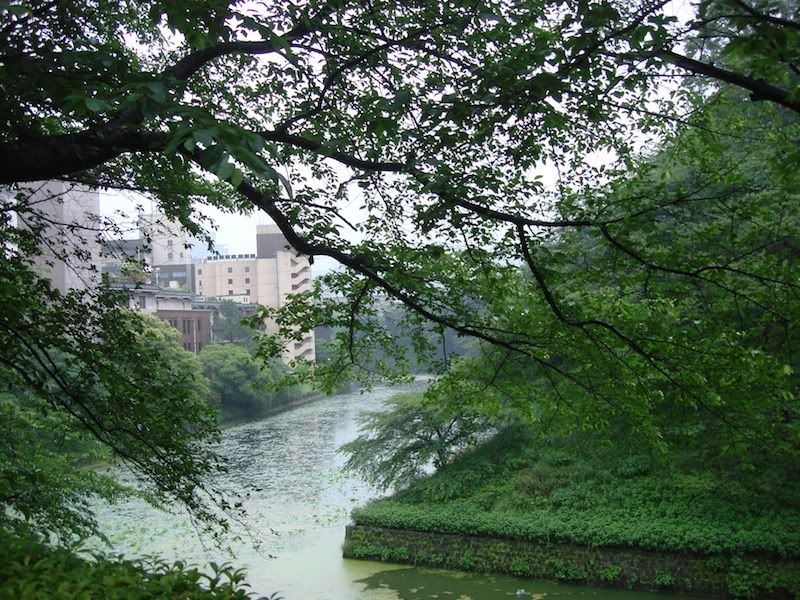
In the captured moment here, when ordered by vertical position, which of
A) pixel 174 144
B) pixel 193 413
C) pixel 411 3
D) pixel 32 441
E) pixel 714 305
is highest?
pixel 411 3

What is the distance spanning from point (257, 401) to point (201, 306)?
896 centimetres

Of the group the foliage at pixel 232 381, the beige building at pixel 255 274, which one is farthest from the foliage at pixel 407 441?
the beige building at pixel 255 274

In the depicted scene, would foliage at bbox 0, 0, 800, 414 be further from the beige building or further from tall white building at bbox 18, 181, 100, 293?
the beige building

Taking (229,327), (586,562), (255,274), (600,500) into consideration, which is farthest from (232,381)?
(255,274)

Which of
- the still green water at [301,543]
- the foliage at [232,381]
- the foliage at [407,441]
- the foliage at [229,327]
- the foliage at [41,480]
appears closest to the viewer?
the foliage at [41,480]

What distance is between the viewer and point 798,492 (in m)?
9.31

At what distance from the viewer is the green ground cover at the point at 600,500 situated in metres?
9.39

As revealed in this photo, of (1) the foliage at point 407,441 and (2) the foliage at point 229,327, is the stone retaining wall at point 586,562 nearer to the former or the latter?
(1) the foliage at point 407,441

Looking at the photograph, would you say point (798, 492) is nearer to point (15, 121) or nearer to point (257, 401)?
point (15, 121)

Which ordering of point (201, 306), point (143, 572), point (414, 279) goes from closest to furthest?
point (143, 572) → point (414, 279) → point (201, 306)

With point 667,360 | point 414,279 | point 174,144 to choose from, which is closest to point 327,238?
point 414,279

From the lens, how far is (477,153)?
12.7 feet

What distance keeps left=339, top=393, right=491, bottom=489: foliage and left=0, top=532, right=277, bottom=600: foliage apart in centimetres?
1079

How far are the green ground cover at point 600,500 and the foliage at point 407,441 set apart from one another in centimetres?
40
